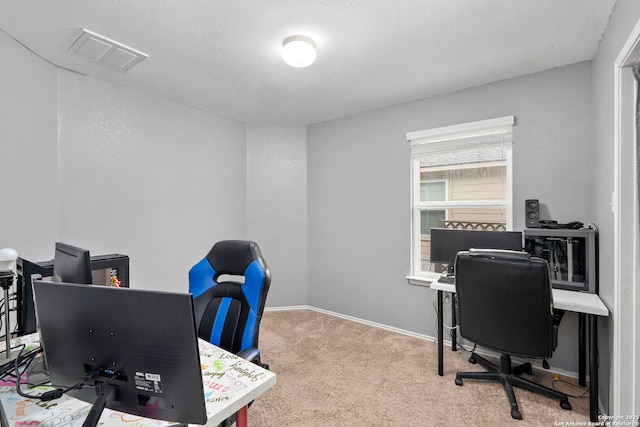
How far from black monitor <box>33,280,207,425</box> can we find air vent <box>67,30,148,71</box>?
1973mm

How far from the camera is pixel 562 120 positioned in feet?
8.09

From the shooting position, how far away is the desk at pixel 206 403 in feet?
3.01

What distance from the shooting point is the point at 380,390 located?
2.24 m

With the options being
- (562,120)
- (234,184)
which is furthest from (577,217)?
(234,184)

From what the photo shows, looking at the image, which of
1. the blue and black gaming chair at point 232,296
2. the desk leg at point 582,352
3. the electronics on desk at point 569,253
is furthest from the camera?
the desk leg at point 582,352

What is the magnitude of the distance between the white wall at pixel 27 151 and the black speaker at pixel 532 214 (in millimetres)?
3757

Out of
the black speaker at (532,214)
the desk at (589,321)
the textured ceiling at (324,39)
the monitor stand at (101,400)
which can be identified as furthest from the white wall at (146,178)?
the desk at (589,321)

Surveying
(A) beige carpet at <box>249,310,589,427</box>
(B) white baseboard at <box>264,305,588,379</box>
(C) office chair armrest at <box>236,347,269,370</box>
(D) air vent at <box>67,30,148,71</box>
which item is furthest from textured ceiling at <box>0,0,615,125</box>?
(A) beige carpet at <box>249,310,589,427</box>

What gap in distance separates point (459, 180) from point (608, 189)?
1.21m

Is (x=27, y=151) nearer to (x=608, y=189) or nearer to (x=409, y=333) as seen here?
(x=409, y=333)

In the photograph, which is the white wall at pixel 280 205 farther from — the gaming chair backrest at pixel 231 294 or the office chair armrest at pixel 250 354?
the office chair armrest at pixel 250 354

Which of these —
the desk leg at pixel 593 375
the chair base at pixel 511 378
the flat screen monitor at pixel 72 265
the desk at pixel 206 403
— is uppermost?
the flat screen monitor at pixel 72 265

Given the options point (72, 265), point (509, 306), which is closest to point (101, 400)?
Answer: point (72, 265)

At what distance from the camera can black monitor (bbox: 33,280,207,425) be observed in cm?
72
